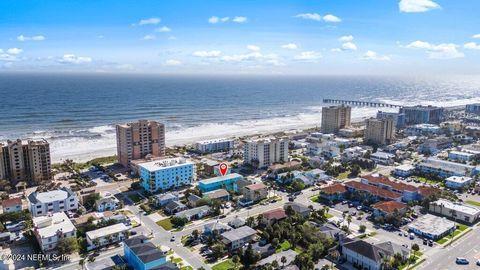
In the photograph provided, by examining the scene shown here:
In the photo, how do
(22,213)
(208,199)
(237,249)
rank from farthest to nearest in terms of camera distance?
(208,199) → (22,213) → (237,249)

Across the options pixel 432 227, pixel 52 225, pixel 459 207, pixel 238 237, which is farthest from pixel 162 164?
pixel 459 207

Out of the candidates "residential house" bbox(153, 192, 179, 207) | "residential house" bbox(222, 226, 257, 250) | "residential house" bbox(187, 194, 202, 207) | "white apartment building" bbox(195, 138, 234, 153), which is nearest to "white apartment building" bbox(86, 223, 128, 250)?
"residential house" bbox(153, 192, 179, 207)

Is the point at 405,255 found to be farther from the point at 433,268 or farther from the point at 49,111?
the point at 49,111

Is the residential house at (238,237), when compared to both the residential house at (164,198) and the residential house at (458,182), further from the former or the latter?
the residential house at (458,182)

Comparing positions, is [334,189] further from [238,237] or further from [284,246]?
[238,237]

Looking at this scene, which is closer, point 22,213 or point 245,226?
point 245,226

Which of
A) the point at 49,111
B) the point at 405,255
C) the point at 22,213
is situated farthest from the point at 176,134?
the point at 405,255

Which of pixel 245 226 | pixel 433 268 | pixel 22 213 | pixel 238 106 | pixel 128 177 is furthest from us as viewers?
pixel 238 106
